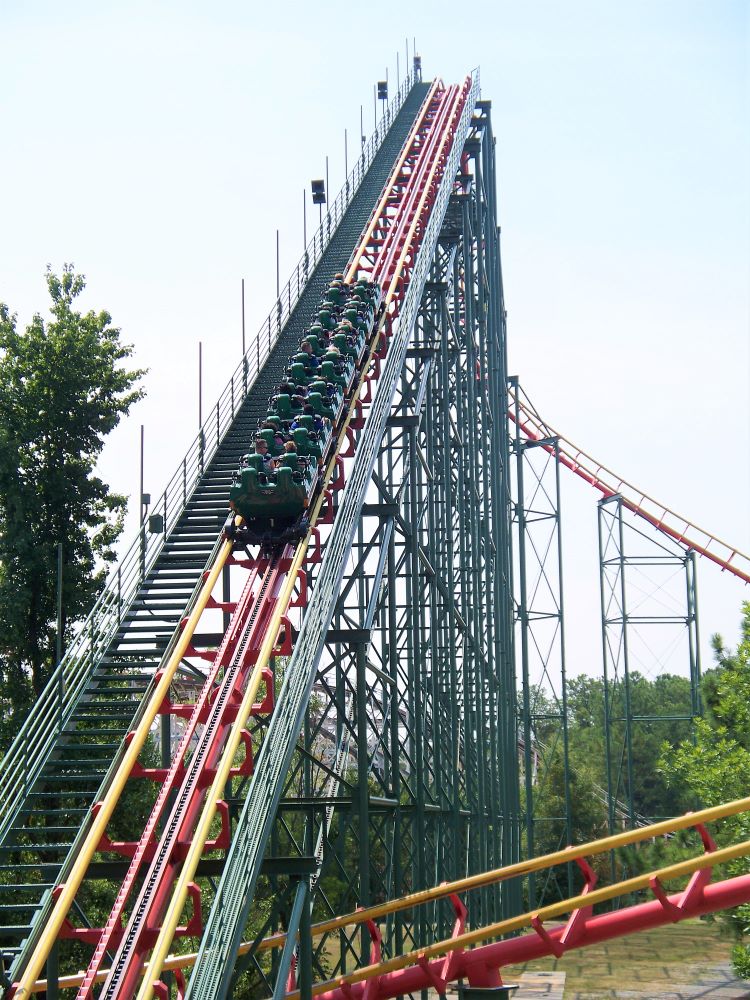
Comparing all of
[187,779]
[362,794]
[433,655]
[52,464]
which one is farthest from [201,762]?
[52,464]

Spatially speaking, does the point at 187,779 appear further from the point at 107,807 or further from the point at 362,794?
the point at 362,794

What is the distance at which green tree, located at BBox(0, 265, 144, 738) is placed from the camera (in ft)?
78.6

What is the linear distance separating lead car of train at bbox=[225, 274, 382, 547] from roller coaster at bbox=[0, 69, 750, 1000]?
0.16 feet

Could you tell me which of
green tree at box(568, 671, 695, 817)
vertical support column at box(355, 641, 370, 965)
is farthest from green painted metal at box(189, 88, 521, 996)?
green tree at box(568, 671, 695, 817)

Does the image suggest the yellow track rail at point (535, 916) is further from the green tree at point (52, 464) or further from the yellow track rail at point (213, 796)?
the green tree at point (52, 464)

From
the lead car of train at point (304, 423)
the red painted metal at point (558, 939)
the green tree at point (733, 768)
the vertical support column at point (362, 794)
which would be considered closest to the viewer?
the red painted metal at point (558, 939)

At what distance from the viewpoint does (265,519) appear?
17078 mm

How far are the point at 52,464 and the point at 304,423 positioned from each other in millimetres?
8561

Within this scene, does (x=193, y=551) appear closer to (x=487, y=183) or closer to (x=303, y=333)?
(x=303, y=333)

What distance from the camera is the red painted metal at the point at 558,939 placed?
16.5 meters

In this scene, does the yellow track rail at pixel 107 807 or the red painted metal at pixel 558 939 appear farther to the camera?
the red painted metal at pixel 558 939

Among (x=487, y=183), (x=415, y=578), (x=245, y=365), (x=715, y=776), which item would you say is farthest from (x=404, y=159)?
(x=715, y=776)

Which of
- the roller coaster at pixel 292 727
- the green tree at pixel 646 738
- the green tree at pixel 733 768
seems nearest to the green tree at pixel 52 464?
the roller coaster at pixel 292 727

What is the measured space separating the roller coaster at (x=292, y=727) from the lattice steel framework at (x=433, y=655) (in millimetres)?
105
